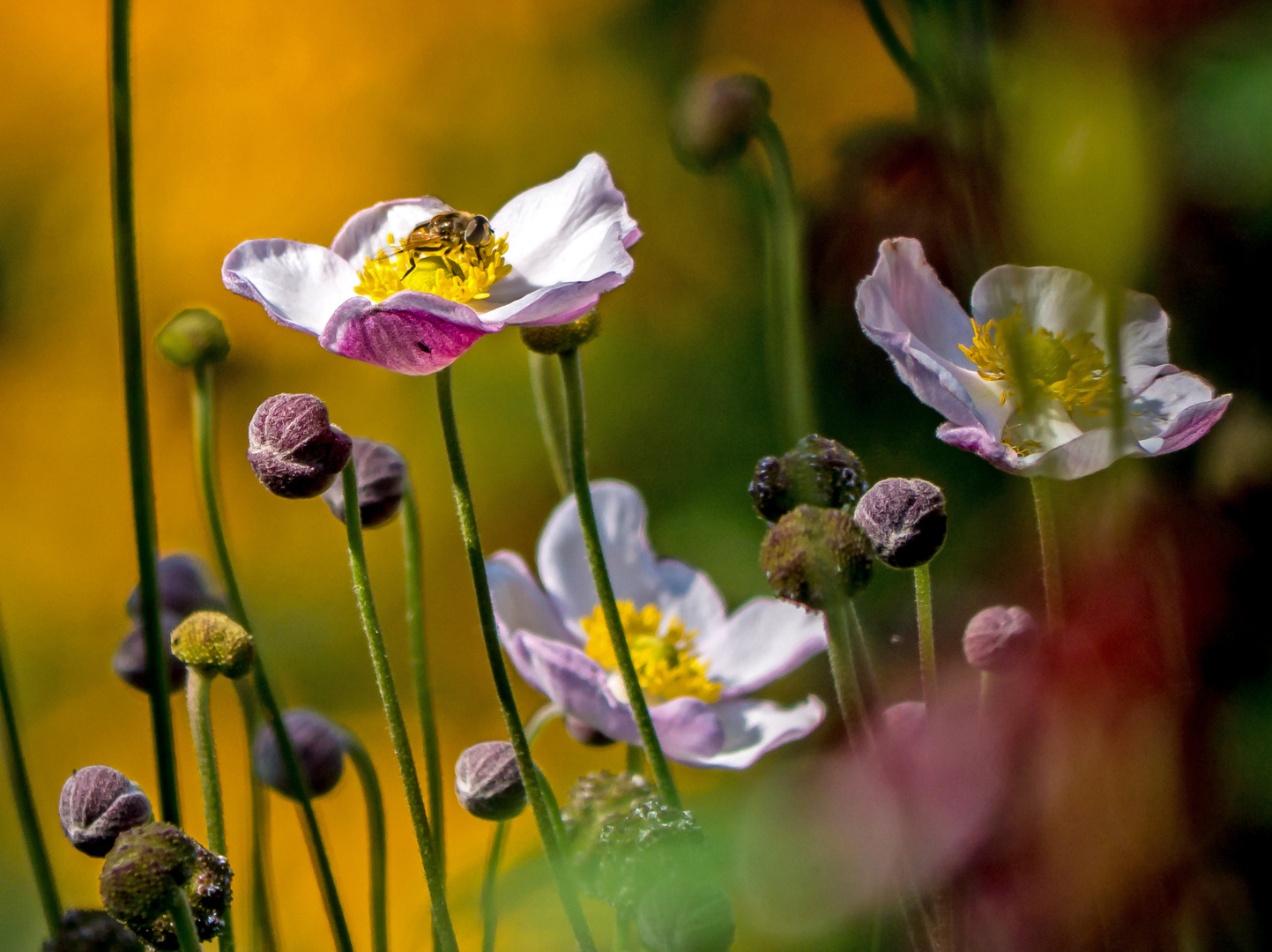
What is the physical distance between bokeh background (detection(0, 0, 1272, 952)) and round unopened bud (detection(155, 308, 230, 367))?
17cm

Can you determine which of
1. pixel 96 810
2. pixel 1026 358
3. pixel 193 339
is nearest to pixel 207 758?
pixel 96 810

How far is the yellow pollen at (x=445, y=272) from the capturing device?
1.44ft

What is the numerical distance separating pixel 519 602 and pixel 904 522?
0.75 feet

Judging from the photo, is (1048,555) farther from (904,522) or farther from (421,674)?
(421,674)

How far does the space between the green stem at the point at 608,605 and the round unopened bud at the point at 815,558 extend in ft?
0.19

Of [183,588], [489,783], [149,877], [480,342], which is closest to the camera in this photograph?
[149,877]

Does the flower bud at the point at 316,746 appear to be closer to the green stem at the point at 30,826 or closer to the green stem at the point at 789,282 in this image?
the green stem at the point at 30,826

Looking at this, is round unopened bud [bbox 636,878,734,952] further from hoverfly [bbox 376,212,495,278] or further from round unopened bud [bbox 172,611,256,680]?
hoverfly [bbox 376,212,495,278]

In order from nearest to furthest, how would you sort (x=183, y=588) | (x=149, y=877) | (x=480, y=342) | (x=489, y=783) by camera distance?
(x=149, y=877), (x=489, y=783), (x=183, y=588), (x=480, y=342)

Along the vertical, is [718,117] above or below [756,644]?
above

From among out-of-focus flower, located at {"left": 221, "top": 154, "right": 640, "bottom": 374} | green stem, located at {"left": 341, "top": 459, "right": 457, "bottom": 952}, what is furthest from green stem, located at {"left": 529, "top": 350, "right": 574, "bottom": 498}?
green stem, located at {"left": 341, "top": 459, "right": 457, "bottom": 952}

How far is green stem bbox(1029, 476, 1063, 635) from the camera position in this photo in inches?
12.5

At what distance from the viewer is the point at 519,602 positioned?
1.70 ft

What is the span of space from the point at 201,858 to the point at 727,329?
1.76 ft
